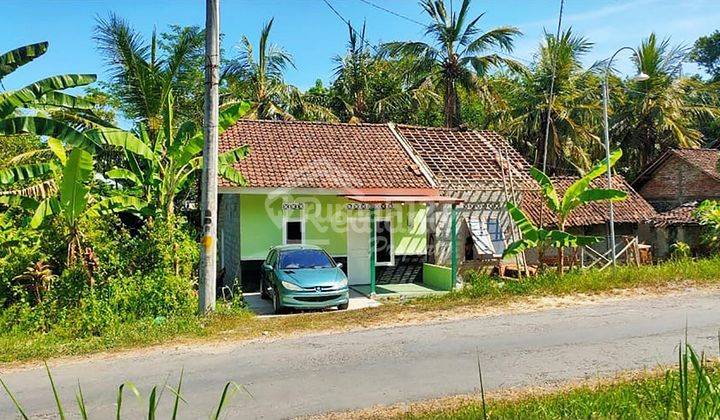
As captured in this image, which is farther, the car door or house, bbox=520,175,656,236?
house, bbox=520,175,656,236

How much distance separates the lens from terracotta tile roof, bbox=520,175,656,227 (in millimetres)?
23266

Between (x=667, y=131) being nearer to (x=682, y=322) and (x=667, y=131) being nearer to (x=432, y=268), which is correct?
(x=432, y=268)

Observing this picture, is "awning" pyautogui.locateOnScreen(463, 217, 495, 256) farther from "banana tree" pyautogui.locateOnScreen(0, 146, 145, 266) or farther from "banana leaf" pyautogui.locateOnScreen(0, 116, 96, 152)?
"banana leaf" pyautogui.locateOnScreen(0, 116, 96, 152)

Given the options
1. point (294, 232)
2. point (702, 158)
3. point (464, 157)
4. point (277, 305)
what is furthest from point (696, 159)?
point (277, 305)

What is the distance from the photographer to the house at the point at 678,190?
26453 mm

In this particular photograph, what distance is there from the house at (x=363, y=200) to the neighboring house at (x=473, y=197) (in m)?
0.03

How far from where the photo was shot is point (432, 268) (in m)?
17.0

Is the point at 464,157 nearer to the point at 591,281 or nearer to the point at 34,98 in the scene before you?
the point at 591,281

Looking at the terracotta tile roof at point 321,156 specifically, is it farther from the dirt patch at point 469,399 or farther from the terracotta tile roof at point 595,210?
the dirt patch at point 469,399

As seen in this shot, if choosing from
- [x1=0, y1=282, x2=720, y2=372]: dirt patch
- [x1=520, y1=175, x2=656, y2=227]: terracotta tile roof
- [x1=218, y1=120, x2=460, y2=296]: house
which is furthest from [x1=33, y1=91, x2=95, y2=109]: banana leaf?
[x1=520, y1=175, x2=656, y2=227]: terracotta tile roof

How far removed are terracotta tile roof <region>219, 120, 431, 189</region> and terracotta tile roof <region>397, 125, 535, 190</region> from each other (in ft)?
2.67

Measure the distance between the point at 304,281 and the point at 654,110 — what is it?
28.1 metres

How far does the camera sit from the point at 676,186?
29672mm

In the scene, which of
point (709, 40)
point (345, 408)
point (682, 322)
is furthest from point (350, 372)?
point (709, 40)
